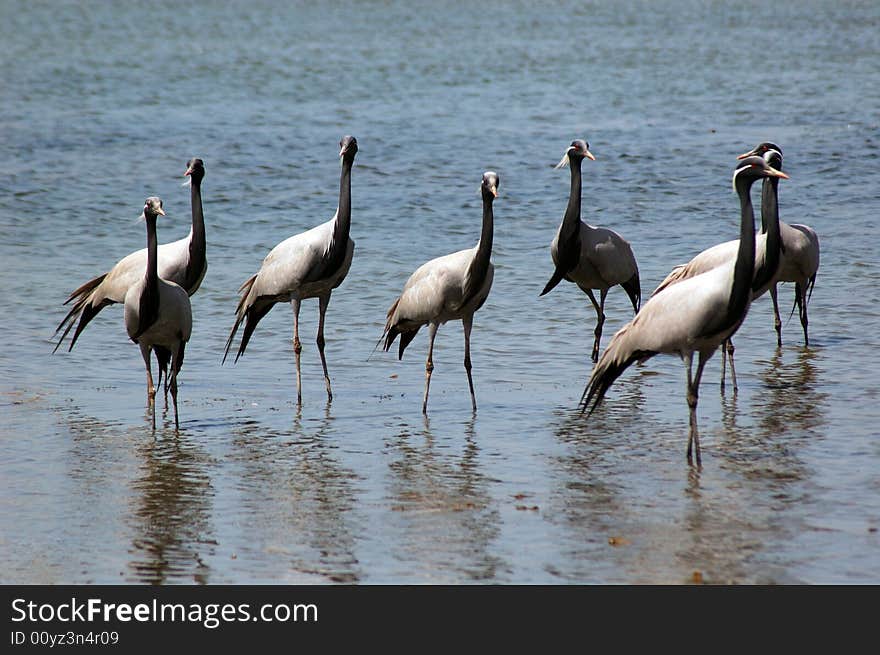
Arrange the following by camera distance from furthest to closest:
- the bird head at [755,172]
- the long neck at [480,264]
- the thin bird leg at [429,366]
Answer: the thin bird leg at [429,366]
the long neck at [480,264]
the bird head at [755,172]

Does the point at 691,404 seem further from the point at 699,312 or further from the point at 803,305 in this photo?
the point at 803,305

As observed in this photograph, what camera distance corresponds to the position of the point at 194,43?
39031mm

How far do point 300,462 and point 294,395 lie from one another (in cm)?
169

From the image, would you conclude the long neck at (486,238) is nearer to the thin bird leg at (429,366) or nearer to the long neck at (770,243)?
the thin bird leg at (429,366)

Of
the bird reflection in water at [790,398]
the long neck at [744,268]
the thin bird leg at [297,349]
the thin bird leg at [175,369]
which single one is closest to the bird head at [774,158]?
the bird reflection in water at [790,398]

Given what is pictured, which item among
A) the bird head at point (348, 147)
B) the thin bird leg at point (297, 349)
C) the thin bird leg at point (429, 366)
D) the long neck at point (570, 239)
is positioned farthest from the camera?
the long neck at point (570, 239)

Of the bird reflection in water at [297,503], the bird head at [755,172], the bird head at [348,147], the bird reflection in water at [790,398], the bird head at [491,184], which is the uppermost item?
the bird head at [755,172]

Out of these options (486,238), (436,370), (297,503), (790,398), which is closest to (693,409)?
(790,398)

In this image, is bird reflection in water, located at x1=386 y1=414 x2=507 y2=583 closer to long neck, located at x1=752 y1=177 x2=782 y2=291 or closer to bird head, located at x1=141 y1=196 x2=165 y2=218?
long neck, located at x1=752 y1=177 x2=782 y2=291

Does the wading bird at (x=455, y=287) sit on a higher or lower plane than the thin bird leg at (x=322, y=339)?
higher

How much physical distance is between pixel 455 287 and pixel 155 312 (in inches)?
75.0

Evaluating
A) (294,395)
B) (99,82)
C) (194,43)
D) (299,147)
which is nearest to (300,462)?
(294,395)

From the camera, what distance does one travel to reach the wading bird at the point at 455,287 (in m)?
8.93

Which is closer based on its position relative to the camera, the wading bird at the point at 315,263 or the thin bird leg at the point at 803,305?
the wading bird at the point at 315,263
